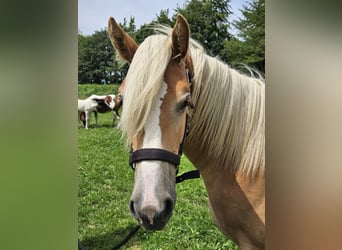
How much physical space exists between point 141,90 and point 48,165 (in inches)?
20.8

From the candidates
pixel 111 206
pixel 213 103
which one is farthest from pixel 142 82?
pixel 111 206

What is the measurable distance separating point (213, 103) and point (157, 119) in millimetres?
194

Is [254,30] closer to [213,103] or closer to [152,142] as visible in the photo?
[213,103]

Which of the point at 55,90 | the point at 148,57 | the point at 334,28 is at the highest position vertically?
the point at 334,28

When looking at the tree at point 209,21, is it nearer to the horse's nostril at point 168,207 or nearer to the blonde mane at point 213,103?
the blonde mane at point 213,103

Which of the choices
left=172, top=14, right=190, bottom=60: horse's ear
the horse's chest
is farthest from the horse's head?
the horse's chest

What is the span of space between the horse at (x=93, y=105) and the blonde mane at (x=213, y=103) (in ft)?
0.95

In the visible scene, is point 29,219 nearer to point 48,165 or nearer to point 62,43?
point 48,165

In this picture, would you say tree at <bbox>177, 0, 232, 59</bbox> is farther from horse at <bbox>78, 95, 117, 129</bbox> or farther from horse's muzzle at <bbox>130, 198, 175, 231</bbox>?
horse's muzzle at <bbox>130, 198, 175, 231</bbox>

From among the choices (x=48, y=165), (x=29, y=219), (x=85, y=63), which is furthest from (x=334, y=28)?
(x=29, y=219)

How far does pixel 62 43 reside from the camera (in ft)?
3.63

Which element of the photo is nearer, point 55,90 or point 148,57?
point 148,57

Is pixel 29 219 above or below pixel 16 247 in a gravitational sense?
above

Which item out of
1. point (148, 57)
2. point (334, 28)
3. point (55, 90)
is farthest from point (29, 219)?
point (334, 28)
